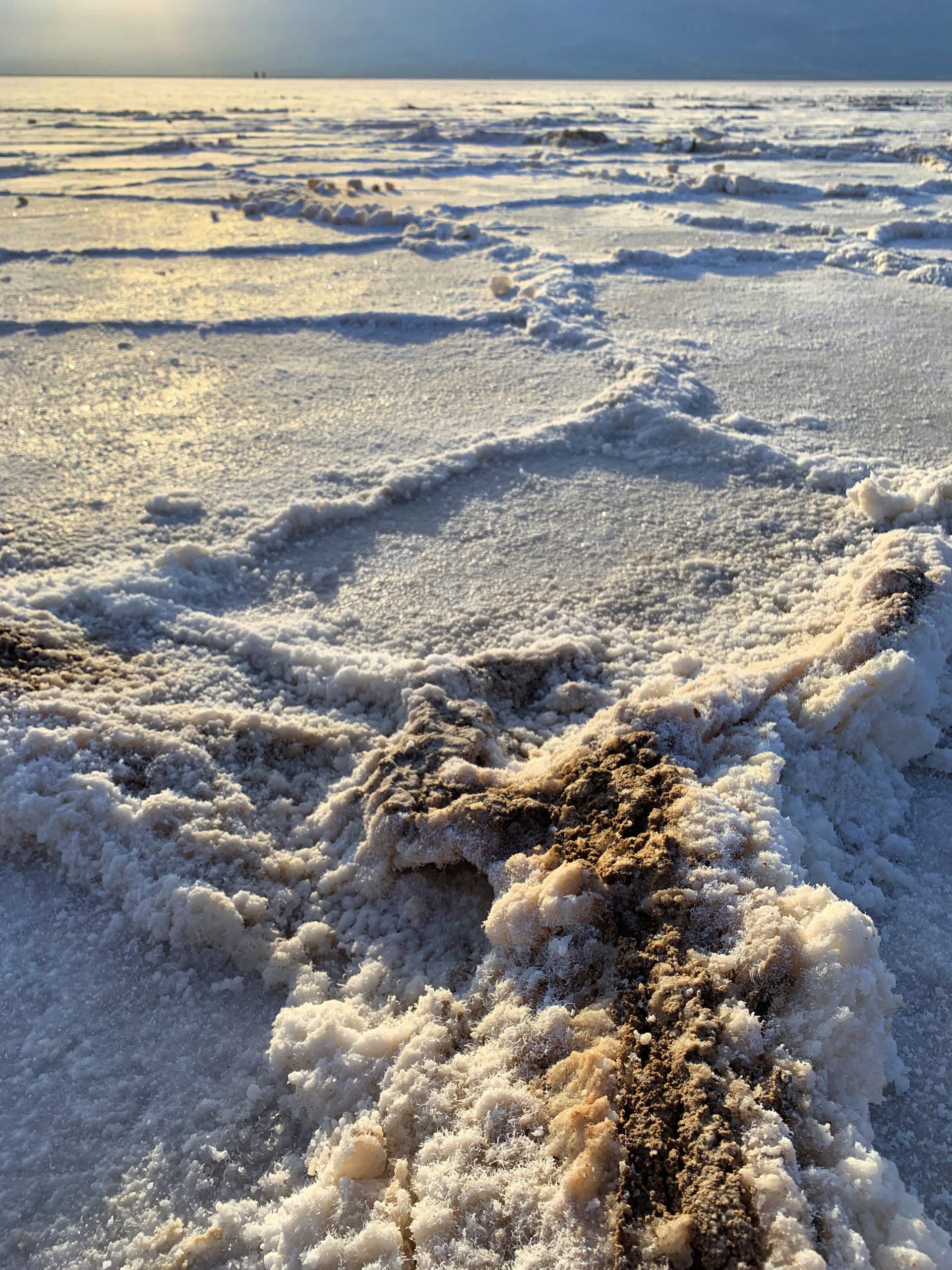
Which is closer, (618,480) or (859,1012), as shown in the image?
(859,1012)

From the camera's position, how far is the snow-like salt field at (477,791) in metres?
0.92

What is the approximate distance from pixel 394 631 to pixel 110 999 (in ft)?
2.97

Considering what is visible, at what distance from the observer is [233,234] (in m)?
5.11

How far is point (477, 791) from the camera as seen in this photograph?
1.37 m

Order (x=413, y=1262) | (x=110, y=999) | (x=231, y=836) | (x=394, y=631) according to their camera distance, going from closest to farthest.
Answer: (x=413, y=1262), (x=110, y=999), (x=231, y=836), (x=394, y=631)

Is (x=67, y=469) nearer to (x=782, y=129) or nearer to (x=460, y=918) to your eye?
(x=460, y=918)

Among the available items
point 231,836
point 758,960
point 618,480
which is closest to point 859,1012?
point 758,960

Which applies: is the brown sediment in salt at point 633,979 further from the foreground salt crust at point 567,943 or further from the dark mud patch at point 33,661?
the dark mud patch at point 33,661

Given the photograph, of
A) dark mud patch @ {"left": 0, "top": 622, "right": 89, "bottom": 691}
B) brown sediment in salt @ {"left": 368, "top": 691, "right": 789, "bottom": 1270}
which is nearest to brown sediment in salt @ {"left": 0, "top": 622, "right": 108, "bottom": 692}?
dark mud patch @ {"left": 0, "top": 622, "right": 89, "bottom": 691}

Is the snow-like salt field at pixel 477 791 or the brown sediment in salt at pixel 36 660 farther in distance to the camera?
the brown sediment in salt at pixel 36 660

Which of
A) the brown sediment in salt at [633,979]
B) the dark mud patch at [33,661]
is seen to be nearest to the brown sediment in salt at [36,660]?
the dark mud patch at [33,661]

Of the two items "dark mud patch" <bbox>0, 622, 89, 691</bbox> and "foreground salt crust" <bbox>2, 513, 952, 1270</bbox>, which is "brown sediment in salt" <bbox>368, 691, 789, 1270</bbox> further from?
"dark mud patch" <bbox>0, 622, 89, 691</bbox>

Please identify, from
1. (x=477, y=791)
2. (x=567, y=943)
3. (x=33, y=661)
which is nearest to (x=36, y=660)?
(x=33, y=661)

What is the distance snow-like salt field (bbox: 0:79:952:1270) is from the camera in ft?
3.01
